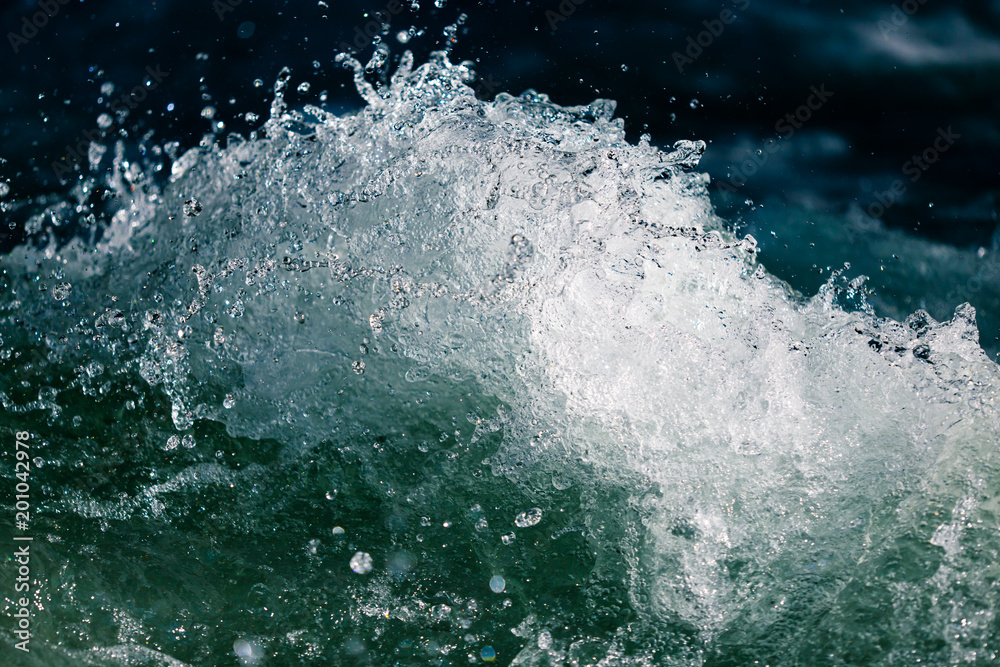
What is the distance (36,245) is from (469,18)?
178 cm

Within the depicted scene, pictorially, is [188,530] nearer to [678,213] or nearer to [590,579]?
[590,579]

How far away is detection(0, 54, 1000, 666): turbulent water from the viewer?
2328 mm

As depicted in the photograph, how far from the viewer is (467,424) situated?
2451 mm

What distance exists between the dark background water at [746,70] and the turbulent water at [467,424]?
0.25 metres

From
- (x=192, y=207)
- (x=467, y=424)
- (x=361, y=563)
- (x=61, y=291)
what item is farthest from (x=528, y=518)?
(x=61, y=291)

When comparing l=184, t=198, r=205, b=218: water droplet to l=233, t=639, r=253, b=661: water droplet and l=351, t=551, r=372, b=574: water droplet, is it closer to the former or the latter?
l=351, t=551, r=372, b=574: water droplet

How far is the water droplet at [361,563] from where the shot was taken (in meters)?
2.39

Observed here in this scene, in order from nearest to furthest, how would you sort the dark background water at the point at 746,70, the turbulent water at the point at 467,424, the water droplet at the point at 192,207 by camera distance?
the turbulent water at the point at 467,424, the water droplet at the point at 192,207, the dark background water at the point at 746,70

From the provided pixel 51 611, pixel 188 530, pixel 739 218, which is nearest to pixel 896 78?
pixel 739 218

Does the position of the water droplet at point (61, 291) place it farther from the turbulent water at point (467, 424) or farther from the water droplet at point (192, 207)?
the water droplet at point (192, 207)

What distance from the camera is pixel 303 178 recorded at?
8.68 ft

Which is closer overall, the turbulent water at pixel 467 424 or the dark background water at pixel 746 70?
the turbulent water at pixel 467 424

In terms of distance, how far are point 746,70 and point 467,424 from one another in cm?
170

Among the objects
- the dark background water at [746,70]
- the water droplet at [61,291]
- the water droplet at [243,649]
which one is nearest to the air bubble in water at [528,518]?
the water droplet at [243,649]
